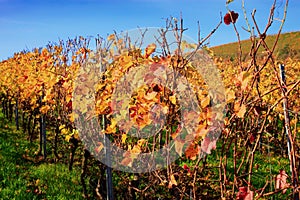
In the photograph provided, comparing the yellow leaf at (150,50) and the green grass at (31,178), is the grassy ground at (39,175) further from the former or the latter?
the yellow leaf at (150,50)

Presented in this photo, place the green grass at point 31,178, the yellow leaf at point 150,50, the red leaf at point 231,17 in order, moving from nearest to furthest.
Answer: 1. the red leaf at point 231,17
2. the yellow leaf at point 150,50
3. the green grass at point 31,178

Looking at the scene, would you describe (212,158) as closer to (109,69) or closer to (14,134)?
(109,69)

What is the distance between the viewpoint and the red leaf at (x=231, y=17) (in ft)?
7.17

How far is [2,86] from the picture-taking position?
1075 cm

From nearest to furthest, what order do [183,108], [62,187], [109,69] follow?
[183,108] → [109,69] → [62,187]

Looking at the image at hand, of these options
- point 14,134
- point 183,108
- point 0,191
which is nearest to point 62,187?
point 0,191

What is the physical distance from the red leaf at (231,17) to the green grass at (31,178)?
3.64 meters

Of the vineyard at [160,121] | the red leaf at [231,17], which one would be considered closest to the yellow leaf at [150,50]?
the vineyard at [160,121]

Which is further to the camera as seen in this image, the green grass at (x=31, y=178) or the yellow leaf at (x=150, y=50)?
the green grass at (x=31, y=178)

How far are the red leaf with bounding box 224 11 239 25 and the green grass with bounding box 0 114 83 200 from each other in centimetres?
364

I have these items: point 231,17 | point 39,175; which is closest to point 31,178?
point 39,175

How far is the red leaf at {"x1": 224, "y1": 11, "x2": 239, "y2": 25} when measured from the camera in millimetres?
2187

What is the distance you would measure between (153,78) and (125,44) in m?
1.75

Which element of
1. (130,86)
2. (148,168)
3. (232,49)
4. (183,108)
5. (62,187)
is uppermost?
(232,49)
